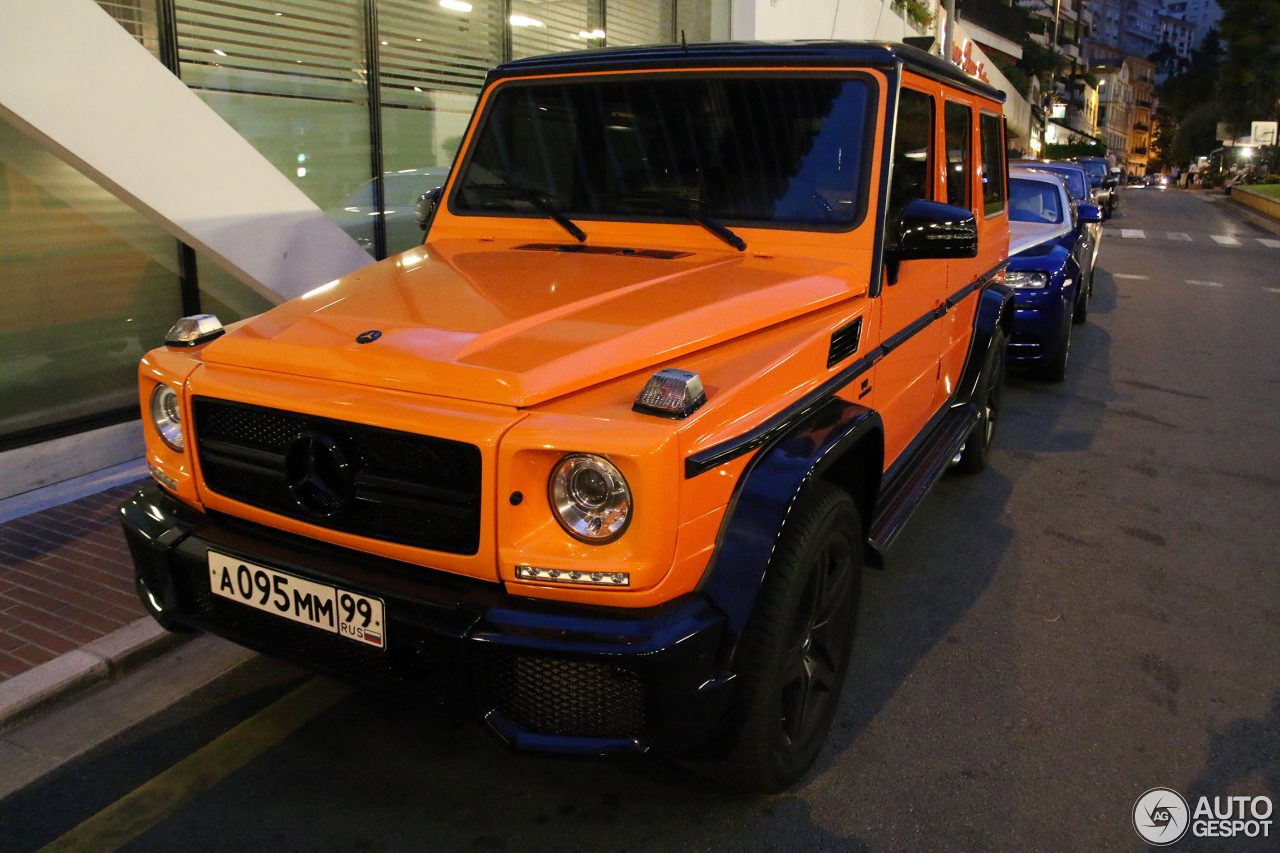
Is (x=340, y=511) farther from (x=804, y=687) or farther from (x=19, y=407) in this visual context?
(x=19, y=407)

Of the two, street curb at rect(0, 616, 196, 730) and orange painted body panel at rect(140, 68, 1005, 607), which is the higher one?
orange painted body panel at rect(140, 68, 1005, 607)

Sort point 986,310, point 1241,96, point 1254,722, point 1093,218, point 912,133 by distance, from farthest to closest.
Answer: point 1241,96 → point 1093,218 → point 986,310 → point 912,133 → point 1254,722

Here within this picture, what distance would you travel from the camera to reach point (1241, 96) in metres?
76.2

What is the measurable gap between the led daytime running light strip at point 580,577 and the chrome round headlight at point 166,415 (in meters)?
1.17

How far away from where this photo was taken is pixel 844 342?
9.71 feet

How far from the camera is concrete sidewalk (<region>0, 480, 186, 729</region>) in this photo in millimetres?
3283

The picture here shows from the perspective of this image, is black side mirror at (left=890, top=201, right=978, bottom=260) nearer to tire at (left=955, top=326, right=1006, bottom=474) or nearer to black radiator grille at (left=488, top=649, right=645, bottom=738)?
black radiator grille at (left=488, top=649, right=645, bottom=738)

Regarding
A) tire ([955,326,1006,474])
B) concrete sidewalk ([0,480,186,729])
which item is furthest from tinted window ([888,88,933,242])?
concrete sidewalk ([0,480,186,729])

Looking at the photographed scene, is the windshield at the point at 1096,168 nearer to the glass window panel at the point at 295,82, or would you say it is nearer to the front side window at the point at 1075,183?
the front side window at the point at 1075,183

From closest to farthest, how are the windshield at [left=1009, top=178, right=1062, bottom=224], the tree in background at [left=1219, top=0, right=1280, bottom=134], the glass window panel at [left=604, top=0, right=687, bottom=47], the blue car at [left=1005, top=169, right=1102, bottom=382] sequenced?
the blue car at [left=1005, top=169, right=1102, bottom=382]
the windshield at [left=1009, top=178, right=1062, bottom=224]
the glass window panel at [left=604, top=0, right=687, bottom=47]
the tree in background at [left=1219, top=0, right=1280, bottom=134]

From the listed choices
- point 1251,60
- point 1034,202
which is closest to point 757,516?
point 1034,202

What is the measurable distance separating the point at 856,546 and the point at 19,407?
183 inches

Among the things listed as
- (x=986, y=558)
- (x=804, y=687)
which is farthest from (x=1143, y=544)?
(x=804, y=687)

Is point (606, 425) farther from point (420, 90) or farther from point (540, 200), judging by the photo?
point (420, 90)
